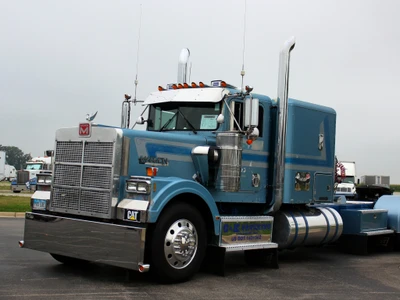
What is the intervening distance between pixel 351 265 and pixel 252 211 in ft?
7.18

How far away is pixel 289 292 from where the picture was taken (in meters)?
7.08

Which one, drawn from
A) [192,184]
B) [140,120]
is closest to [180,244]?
[192,184]

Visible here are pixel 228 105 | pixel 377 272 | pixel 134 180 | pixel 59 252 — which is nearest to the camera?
pixel 134 180

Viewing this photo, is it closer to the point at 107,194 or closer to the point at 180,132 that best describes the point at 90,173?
the point at 107,194

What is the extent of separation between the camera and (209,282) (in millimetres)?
7473

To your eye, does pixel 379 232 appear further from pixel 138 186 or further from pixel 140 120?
pixel 138 186

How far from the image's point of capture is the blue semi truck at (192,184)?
7.01m

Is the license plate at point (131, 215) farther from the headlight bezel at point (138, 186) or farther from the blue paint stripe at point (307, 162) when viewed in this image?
the blue paint stripe at point (307, 162)

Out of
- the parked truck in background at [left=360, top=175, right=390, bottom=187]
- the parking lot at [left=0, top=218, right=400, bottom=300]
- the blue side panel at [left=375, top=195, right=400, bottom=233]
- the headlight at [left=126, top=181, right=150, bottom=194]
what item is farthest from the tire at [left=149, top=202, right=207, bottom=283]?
the parked truck in background at [left=360, top=175, right=390, bottom=187]

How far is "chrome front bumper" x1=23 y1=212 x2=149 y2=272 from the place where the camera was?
666 centimetres

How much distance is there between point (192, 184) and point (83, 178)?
5.06ft

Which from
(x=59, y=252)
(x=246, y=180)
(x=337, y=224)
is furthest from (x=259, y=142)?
(x=59, y=252)

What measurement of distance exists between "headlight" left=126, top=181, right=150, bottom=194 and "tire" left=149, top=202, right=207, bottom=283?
442 millimetres

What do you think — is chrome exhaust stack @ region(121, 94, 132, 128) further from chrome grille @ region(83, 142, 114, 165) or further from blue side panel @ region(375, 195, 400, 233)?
blue side panel @ region(375, 195, 400, 233)
